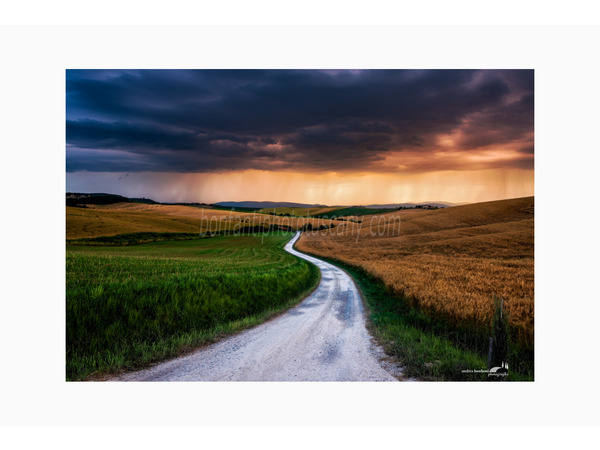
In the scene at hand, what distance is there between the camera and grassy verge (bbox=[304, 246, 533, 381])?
5477 millimetres

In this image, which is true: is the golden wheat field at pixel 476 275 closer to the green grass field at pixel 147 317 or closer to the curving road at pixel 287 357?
the curving road at pixel 287 357

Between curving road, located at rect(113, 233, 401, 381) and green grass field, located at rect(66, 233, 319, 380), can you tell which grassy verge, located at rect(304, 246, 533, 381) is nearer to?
curving road, located at rect(113, 233, 401, 381)

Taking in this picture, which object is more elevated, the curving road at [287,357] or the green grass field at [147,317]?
the green grass field at [147,317]

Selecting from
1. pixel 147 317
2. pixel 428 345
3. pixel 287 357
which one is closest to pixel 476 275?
pixel 428 345

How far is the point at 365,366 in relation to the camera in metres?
5.85

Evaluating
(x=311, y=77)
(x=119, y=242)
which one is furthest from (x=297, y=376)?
(x=119, y=242)

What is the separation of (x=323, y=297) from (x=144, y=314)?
7.93 m

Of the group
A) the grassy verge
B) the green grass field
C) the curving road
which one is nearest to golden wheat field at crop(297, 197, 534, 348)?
the grassy verge

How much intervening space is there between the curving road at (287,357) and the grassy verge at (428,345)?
0.42 meters

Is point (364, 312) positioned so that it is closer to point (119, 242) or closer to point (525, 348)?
point (525, 348)

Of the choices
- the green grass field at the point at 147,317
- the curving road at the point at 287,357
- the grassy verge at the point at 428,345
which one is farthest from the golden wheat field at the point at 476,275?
the green grass field at the point at 147,317

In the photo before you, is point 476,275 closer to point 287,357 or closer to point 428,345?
point 428,345

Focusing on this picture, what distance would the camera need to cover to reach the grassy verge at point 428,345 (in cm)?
548

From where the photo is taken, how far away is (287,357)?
629cm
